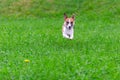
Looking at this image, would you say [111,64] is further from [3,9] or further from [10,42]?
[3,9]

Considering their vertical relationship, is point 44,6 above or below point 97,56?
above

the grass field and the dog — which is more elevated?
the dog

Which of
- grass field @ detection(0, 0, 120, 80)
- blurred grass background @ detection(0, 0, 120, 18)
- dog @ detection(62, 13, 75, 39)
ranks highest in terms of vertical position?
blurred grass background @ detection(0, 0, 120, 18)

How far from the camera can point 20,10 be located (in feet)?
104

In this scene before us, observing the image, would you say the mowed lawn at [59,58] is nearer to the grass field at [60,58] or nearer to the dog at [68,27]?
the grass field at [60,58]

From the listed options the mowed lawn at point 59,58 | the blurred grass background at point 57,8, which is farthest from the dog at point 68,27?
the blurred grass background at point 57,8

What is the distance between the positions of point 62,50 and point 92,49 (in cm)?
100

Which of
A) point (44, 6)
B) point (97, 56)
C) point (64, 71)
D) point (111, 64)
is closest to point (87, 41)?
point (97, 56)

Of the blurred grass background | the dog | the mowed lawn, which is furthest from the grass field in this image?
the blurred grass background

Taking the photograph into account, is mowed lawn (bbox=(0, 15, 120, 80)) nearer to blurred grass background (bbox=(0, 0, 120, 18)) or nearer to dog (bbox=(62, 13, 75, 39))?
dog (bbox=(62, 13, 75, 39))

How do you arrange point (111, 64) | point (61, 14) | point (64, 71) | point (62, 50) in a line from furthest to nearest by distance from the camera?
point (61, 14) < point (62, 50) < point (111, 64) < point (64, 71)

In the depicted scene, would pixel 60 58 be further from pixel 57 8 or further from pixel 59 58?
pixel 57 8

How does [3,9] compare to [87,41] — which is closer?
[87,41]

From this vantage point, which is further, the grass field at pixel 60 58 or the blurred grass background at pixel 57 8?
the blurred grass background at pixel 57 8
